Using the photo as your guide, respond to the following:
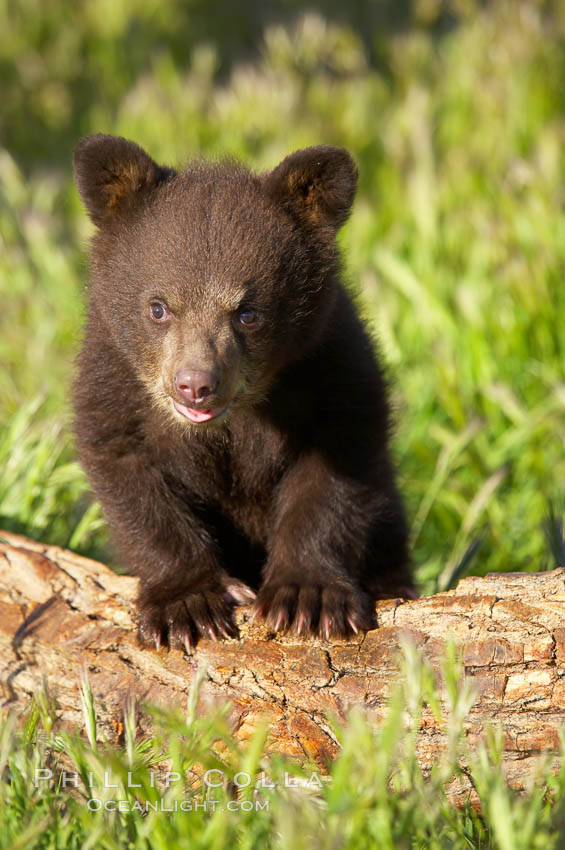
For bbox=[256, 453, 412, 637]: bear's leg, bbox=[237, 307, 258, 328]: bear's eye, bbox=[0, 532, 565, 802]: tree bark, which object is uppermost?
bbox=[237, 307, 258, 328]: bear's eye

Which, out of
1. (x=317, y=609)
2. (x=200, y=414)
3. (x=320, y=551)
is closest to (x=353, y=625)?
(x=317, y=609)

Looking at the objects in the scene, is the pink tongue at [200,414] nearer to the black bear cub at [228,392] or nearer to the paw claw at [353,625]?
the black bear cub at [228,392]

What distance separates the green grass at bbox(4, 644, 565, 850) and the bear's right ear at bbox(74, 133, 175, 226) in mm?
1736

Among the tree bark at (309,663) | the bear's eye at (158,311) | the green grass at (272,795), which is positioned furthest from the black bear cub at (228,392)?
the green grass at (272,795)

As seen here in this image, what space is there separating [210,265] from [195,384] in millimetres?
443

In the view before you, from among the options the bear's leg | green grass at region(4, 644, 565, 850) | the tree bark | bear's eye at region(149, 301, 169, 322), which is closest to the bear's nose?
bear's eye at region(149, 301, 169, 322)

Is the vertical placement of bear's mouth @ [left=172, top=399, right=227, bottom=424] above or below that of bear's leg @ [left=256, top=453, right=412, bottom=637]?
above

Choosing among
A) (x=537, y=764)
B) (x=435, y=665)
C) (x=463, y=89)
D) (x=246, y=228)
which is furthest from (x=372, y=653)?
(x=463, y=89)

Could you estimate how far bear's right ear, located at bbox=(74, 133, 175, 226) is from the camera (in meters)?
3.59

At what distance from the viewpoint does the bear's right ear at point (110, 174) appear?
11.8ft

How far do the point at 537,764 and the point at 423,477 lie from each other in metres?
3.08

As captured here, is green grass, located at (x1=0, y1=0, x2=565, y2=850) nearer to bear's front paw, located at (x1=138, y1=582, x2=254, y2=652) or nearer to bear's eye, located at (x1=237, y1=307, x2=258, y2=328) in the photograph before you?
bear's front paw, located at (x1=138, y1=582, x2=254, y2=652)

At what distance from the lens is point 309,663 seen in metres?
3.16

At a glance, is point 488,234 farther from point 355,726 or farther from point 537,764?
point 355,726
